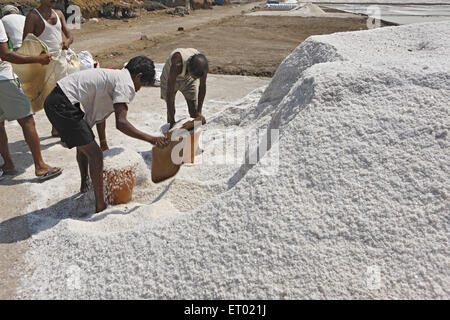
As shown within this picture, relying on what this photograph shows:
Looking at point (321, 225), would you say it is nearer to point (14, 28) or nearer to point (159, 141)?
point (159, 141)

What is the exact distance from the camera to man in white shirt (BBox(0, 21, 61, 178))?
2672 mm

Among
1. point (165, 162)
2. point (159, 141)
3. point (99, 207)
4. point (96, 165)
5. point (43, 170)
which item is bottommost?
point (99, 207)

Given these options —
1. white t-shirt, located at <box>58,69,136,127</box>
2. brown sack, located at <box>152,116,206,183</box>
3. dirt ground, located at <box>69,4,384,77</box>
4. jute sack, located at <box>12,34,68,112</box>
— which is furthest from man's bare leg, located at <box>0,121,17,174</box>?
dirt ground, located at <box>69,4,384,77</box>

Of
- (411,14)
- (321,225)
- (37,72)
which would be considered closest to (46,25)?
(37,72)

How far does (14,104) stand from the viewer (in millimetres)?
2777

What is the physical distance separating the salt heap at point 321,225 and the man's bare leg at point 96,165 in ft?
1.16

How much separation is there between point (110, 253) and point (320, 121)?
53.2 inches

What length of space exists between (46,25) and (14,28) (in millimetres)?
316

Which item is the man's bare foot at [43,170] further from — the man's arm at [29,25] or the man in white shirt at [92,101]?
the man's arm at [29,25]

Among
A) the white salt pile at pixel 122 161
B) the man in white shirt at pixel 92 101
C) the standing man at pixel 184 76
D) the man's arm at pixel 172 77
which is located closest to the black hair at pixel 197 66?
the standing man at pixel 184 76

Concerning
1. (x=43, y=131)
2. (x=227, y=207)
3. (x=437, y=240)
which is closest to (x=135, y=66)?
(x=227, y=207)

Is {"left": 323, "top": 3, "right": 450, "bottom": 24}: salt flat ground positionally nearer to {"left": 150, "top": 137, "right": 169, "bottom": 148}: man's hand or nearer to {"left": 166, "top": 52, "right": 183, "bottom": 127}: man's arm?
{"left": 166, "top": 52, "right": 183, "bottom": 127}: man's arm

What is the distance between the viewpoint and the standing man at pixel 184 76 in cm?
305

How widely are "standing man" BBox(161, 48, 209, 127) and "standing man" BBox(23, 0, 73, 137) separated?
3.45 ft
